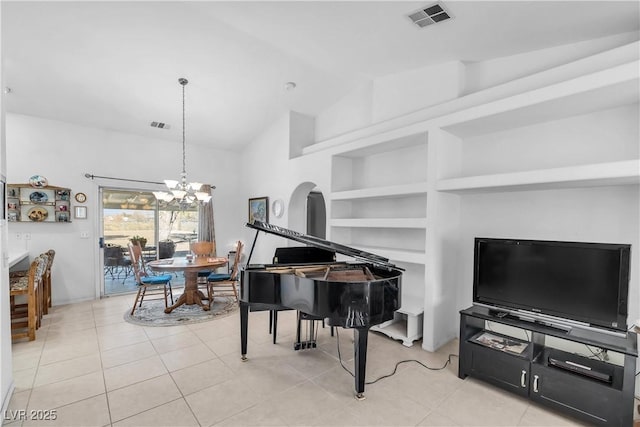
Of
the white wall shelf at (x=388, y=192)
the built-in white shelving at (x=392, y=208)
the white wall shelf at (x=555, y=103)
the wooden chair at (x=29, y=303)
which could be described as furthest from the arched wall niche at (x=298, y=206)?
the wooden chair at (x=29, y=303)

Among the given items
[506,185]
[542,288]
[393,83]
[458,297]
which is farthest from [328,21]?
[458,297]

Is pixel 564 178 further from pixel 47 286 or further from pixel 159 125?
pixel 47 286

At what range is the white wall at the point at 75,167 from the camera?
4582 mm

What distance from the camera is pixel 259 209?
6.10 metres

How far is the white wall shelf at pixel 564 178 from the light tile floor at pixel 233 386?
181 centimetres

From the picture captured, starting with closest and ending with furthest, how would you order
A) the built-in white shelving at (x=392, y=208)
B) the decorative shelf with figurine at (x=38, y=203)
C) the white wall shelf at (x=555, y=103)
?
the white wall shelf at (x=555, y=103)
the built-in white shelving at (x=392, y=208)
the decorative shelf with figurine at (x=38, y=203)

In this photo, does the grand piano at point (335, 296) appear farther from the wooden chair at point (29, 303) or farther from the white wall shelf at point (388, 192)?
the wooden chair at point (29, 303)

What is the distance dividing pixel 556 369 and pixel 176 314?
4.45 meters

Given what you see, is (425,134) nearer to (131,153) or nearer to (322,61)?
(322,61)

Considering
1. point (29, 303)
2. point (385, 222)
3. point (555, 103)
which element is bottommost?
point (29, 303)

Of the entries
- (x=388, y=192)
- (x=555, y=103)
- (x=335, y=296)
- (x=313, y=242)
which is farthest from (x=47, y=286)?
(x=555, y=103)

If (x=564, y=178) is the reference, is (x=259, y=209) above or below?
below

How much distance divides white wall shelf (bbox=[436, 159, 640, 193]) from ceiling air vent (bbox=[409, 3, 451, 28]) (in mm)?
1502

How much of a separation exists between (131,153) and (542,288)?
6415 millimetres
